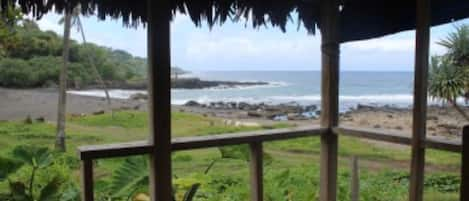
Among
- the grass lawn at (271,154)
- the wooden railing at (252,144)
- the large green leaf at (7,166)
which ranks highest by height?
the wooden railing at (252,144)

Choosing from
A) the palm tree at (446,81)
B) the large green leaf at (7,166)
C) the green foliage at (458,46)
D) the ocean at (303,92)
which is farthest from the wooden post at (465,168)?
the green foliage at (458,46)

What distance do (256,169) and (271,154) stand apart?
341 centimetres

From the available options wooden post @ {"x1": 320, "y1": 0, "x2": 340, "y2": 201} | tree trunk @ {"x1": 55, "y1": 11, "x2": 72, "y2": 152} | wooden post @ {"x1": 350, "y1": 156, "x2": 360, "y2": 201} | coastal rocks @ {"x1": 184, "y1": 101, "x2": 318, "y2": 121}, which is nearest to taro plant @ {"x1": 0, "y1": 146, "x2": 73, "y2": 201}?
tree trunk @ {"x1": 55, "y1": 11, "x2": 72, "y2": 152}

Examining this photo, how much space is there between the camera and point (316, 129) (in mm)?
2676

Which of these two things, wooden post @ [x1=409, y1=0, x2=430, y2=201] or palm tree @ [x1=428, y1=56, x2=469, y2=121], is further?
palm tree @ [x1=428, y1=56, x2=469, y2=121]

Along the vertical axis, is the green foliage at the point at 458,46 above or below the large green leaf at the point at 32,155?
above

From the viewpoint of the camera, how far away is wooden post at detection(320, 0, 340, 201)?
2613 millimetres

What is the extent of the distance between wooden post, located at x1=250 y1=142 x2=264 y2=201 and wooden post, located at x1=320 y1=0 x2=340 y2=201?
1.53ft

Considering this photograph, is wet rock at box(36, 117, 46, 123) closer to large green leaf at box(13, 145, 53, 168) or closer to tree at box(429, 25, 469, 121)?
large green leaf at box(13, 145, 53, 168)

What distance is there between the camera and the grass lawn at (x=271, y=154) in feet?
14.1

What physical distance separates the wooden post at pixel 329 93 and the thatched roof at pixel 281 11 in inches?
3.2

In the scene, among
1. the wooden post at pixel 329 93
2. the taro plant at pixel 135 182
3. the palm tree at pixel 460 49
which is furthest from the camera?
the palm tree at pixel 460 49

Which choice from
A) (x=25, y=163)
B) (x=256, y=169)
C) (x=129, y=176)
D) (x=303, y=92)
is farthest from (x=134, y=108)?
(x=303, y=92)

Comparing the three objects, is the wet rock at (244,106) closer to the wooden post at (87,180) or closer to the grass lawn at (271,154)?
the grass lawn at (271,154)
